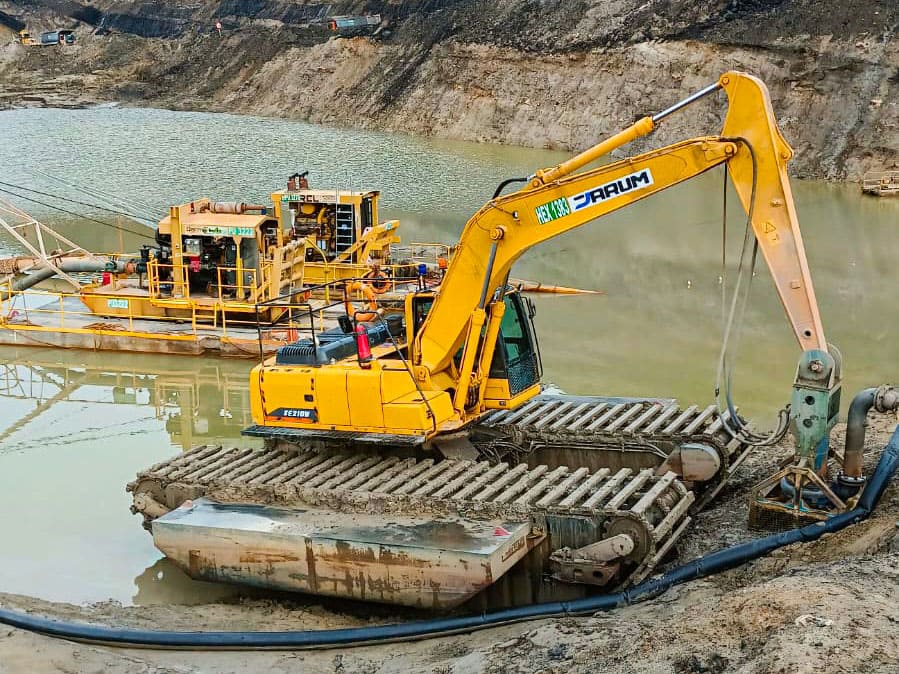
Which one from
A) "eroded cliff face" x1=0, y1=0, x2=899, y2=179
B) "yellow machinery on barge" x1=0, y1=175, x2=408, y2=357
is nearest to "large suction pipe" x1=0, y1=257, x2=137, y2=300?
"yellow machinery on barge" x1=0, y1=175, x2=408, y2=357

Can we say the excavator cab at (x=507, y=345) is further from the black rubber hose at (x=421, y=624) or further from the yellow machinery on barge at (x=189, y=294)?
the yellow machinery on barge at (x=189, y=294)

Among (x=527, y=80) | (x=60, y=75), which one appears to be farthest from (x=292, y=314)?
(x=60, y=75)

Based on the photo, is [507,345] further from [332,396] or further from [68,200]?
[68,200]

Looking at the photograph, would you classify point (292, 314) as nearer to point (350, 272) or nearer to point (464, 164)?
point (350, 272)

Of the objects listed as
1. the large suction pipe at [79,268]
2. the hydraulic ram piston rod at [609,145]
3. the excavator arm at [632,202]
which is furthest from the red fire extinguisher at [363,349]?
the large suction pipe at [79,268]

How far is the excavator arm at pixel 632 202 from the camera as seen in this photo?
9422 mm

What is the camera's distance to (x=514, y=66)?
54.8m

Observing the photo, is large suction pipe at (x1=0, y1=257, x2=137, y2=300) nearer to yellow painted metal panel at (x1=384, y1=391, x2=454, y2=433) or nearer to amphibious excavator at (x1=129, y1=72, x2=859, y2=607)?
amphibious excavator at (x1=129, y1=72, x2=859, y2=607)

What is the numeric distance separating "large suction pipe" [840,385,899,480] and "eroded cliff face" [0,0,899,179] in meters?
31.8

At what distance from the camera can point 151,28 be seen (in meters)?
81.9

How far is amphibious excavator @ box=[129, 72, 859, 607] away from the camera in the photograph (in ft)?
30.7

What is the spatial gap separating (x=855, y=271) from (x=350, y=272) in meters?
10.5

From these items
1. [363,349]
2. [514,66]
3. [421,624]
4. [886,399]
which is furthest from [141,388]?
[514,66]

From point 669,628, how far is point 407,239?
74.7ft
